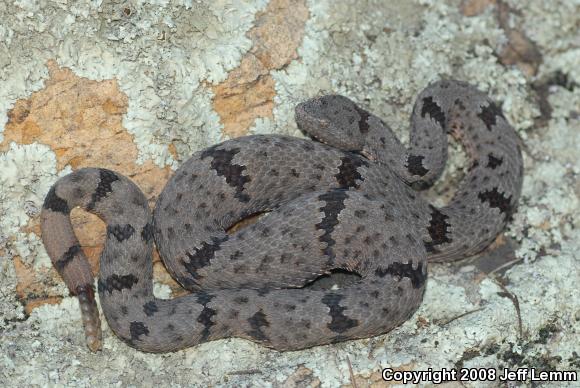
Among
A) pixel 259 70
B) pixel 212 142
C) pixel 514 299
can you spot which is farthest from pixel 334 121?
pixel 514 299

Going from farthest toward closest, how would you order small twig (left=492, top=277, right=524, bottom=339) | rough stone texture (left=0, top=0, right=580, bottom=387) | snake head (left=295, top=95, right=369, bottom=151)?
snake head (left=295, top=95, right=369, bottom=151) → small twig (left=492, top=277, right=524, bottom=339) → rough stone texture (left=0, top=0, right=580, bottom=387)

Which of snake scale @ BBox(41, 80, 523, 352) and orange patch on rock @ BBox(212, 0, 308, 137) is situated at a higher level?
orange patch on rock @ BBox(212, 0, 308, 137)

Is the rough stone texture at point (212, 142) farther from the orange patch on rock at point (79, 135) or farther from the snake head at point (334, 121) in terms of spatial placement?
the snake head at point (334, 121)

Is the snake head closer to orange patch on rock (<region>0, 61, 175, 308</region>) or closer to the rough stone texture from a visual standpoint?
the rough stone texture

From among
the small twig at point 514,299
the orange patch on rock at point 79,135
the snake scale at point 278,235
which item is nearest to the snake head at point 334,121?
the snake scale at point 278,235

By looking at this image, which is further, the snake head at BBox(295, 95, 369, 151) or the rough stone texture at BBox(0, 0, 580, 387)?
the snake head at BBox(295, 95, 369, 151)

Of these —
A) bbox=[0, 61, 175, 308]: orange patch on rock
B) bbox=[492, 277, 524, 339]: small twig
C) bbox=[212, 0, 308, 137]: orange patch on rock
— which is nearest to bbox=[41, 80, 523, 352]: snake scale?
bbox=[0, 61, 175, 308]: orange patch on rock

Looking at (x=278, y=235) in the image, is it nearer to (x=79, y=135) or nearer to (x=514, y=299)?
(x=79, y=135)
